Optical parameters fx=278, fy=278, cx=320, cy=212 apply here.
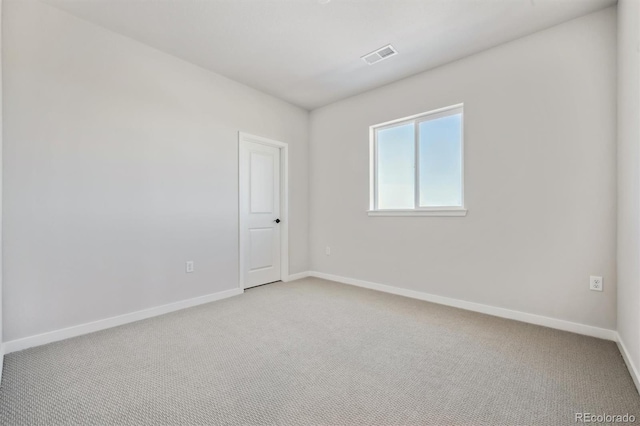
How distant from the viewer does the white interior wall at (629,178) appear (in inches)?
65.3

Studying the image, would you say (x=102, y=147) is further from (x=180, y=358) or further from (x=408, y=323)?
(x=408, y=323)

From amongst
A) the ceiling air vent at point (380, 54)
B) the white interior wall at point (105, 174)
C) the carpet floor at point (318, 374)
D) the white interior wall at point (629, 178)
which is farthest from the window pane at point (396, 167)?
the white interior wall at point (105, 174)

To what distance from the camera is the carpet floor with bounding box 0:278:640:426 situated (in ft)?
4.63

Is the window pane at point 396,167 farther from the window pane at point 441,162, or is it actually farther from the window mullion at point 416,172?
the window pane at point 441,162

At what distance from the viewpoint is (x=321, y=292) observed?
11.8ft

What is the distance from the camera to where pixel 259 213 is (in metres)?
3.93

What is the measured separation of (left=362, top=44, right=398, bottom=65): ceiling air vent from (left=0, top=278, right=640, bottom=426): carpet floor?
269 centimetres

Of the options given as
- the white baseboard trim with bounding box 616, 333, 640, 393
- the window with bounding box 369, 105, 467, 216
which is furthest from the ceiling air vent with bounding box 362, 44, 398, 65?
the white baseboard trim with bounding box 616, 333, 640, 393

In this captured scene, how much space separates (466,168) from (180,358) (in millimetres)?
3120

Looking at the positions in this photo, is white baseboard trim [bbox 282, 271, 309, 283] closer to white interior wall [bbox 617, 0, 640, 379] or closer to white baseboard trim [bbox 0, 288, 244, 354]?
white baseboard trim [bbox 0, 288, 244, 354]

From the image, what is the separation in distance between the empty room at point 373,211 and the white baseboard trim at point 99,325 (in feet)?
0.05

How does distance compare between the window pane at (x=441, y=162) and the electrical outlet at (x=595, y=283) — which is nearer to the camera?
the electrical outlet at (x=595, y=283)

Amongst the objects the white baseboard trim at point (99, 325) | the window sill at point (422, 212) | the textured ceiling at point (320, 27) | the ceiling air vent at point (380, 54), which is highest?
the textured ceiling at point (320, 27)

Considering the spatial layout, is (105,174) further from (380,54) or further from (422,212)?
(422,212)
